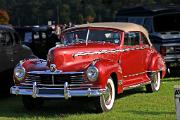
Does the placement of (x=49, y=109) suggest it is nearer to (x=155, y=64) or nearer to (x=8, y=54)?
(x=8, y=54)

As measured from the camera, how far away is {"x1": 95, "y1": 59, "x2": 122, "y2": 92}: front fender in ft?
31.6

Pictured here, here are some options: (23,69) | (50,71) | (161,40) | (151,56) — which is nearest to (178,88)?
(50,71)

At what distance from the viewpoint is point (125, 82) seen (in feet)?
36.4

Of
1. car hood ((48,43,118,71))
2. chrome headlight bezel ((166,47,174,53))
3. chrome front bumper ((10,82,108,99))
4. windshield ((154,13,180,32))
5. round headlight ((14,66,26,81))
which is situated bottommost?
chrome front bumper ((10,82,108,99))

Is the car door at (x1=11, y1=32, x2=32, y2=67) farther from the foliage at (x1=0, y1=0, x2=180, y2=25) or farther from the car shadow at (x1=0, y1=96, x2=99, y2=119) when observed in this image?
the foliage at (x1=0, y1=0, x2=180, y2=25)

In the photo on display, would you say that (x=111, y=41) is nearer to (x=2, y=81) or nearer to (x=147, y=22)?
(x=2, y=81)

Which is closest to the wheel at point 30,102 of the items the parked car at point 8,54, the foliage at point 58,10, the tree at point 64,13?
the parked car at point 8,54

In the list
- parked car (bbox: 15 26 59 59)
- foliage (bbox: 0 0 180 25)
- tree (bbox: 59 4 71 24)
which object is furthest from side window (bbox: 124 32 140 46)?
tree (bbox: 59 4 71 24)

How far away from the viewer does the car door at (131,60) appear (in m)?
11.2

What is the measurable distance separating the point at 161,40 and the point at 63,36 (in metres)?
4.62

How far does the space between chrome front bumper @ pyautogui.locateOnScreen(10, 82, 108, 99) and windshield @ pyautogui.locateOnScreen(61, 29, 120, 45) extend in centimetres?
174

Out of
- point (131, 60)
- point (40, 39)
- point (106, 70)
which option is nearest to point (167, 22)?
point (131, 60)

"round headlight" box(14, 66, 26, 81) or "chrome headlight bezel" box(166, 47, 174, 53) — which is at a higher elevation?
"round headlight" box(14, 66, 26, 81)

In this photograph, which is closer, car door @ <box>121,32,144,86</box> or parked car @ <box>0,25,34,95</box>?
car door @ <box>121,32,144,86</box>
